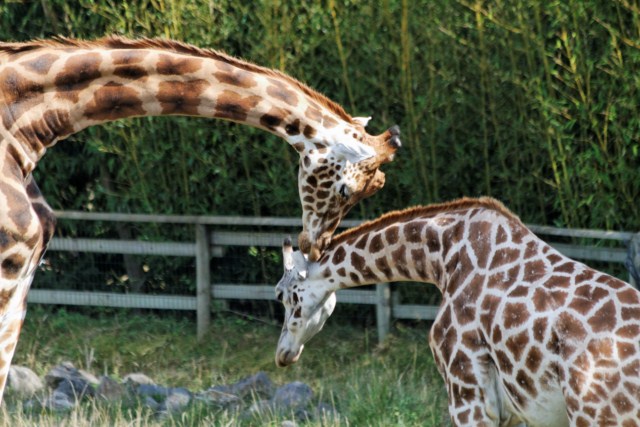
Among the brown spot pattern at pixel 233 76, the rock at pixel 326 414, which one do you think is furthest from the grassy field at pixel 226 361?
the brown spot pattern at pixel 233 76

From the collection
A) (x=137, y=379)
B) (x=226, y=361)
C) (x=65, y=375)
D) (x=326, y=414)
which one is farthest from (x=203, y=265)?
(x=326, y=414)

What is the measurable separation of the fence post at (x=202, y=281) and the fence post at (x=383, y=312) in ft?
4.83

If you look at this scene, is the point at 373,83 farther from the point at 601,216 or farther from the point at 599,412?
the point at 599,412

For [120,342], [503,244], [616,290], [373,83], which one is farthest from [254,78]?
[120,342]

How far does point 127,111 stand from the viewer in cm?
523

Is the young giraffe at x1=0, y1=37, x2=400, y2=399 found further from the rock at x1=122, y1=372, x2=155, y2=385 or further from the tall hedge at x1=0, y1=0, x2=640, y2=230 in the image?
the tall hedge at x1=0, y1=0, x2=640, y2=230

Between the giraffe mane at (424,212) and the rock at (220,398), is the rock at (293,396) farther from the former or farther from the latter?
the giraffe mane at (424,212)

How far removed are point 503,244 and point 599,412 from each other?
967 mm

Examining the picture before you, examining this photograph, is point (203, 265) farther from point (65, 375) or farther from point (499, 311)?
point (499, 311)

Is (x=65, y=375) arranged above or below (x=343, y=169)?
below

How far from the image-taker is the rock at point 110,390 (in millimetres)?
7291

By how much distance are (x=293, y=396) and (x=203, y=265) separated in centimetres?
236

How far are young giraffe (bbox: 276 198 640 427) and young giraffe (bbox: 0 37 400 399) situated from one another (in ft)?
1.08

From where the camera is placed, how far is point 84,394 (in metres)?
7.42
